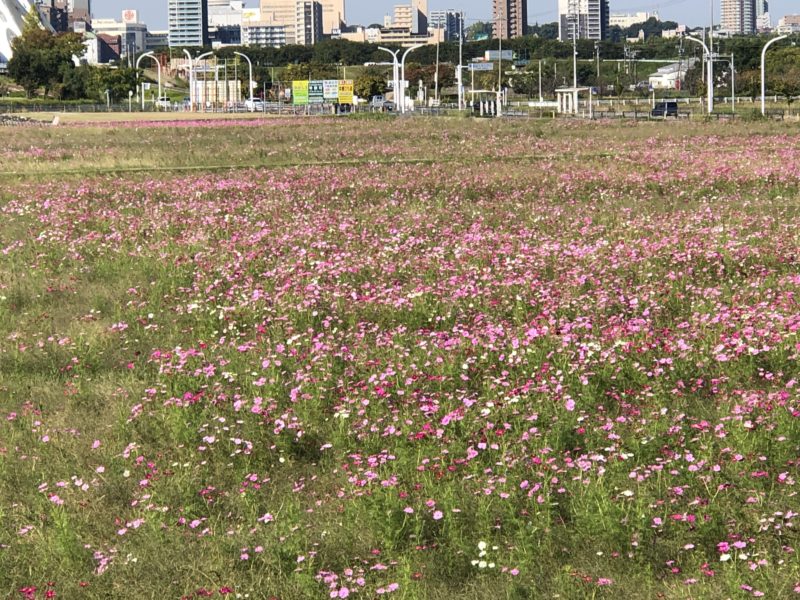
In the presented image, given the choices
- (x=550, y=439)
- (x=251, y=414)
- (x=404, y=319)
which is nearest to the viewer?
(x=550, y=439)

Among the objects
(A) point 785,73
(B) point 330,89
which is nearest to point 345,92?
(B) point 330,89

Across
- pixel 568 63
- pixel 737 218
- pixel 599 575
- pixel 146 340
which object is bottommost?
pixel 599 575

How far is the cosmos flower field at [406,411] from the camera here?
4965mm

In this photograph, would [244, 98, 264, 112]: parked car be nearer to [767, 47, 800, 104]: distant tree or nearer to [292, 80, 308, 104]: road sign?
[292, 80, 308, 104]: road sign

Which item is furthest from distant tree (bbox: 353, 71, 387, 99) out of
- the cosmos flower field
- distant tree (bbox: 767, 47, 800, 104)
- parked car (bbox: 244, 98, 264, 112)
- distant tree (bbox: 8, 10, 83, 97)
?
the cosmos flower field

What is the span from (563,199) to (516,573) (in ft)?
47.1

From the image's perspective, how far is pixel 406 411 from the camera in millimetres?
6637

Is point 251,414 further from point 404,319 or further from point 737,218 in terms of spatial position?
point 737,218

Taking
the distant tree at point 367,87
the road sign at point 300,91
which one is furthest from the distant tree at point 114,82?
the distant tree at point 367,87

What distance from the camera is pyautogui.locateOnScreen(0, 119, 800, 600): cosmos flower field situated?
4.96m

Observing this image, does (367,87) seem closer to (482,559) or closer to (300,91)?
(300,91)

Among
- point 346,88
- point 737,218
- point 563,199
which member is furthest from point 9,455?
point 346,88

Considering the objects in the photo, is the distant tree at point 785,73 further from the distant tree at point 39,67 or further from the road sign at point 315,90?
the distant tree at point 39,67

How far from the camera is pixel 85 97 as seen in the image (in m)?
130
